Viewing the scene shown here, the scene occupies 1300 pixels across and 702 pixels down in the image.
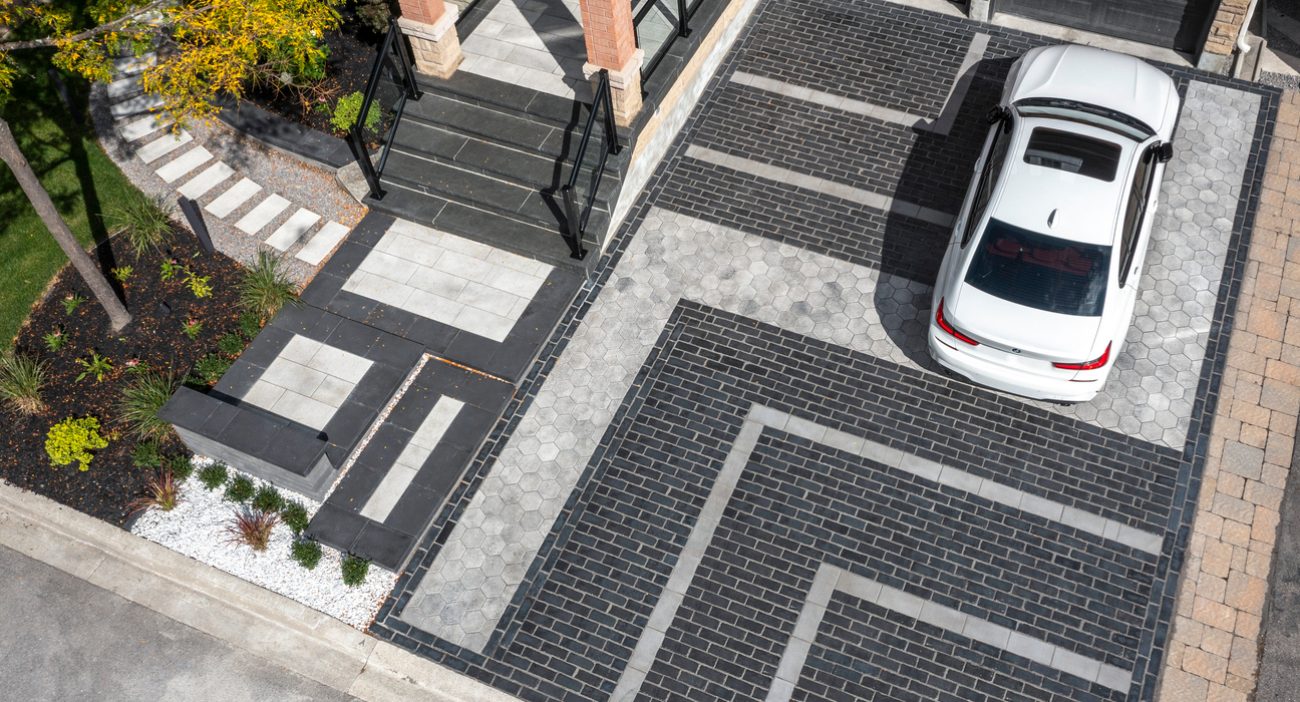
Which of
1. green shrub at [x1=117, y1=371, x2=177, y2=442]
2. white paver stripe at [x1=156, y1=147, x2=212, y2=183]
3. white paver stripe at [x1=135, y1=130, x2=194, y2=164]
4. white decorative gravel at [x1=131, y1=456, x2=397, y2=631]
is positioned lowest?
white decorative gravel at [x1=131, y1=456, x2=397, y2=631]

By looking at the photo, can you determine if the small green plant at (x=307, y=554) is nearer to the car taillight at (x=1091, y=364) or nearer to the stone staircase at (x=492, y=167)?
the stone staircase at (x=492, y=167)

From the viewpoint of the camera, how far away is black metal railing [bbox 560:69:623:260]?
480 inches

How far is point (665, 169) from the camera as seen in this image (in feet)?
46.5

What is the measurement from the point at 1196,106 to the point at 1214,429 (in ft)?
18.1

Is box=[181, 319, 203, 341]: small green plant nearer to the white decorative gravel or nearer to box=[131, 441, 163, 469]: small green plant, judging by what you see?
box=[131, 441, 163, 469]: small green plant

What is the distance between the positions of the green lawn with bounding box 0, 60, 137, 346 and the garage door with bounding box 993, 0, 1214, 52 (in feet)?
44.9

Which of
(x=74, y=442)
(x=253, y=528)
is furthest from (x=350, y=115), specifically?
(x=253, y=528)

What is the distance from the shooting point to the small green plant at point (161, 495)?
37.0 ft

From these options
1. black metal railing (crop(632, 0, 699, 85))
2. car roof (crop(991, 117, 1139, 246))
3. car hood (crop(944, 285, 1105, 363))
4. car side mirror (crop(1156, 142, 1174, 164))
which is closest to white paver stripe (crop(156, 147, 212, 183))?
black metal railing (crop(632, 0, 699, 85))

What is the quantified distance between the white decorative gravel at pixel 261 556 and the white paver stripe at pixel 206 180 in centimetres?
425

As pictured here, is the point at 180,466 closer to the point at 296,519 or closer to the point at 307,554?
the point at 296,519

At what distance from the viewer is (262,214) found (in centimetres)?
1368

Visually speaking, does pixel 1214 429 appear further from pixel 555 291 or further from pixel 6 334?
pixel 6 334

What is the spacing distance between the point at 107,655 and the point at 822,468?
7.93 meters
